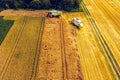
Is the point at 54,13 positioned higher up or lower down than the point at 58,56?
lower down

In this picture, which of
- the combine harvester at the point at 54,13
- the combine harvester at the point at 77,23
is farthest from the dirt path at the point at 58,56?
the combine harvester at the point at 54,13

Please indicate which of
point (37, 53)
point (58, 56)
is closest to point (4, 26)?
point (37, 53)

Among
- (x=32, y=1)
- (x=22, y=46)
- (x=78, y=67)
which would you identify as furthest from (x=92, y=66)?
(x=32, y=1)

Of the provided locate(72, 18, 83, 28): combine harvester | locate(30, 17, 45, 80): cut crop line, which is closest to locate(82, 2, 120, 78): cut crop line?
locate(72, 18, 83, 28): combine harvester

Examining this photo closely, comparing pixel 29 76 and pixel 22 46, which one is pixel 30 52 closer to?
pixel 22 46

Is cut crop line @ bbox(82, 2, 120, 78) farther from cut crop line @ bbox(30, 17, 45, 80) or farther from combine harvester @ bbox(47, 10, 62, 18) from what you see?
cut crop line @ bbox(30, 17, 45, 80)

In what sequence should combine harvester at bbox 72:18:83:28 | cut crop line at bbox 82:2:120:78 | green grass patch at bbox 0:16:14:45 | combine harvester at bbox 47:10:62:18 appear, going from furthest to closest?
combine harvester at bbox 47:10:62:18 → combine harvester at bbox 72:18:83:28 → green grass patch at bbox 0:16:14:45 → cut crop line at bbox 82:2:120:78

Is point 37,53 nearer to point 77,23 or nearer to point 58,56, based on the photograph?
point 58,56

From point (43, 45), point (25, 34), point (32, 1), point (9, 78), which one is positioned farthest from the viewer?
point (32, 1)

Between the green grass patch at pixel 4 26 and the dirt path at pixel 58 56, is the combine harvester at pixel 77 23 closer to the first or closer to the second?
the dirt path at pixel 58 56

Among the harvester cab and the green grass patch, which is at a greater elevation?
the green grass patch

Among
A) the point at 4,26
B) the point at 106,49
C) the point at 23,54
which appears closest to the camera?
the point at 23,54
